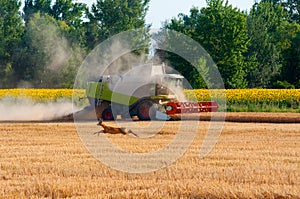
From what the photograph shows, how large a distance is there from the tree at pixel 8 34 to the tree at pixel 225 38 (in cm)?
2065

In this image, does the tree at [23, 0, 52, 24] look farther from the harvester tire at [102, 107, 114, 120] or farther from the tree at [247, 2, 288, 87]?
the harvester tire at [102, 107, 114, 120]

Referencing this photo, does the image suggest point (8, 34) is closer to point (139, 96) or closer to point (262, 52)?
point (262, 52)

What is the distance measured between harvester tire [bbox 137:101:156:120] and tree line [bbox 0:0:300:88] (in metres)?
17.6

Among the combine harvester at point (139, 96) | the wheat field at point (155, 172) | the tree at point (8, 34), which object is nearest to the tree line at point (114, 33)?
the tree at point (8, 34)

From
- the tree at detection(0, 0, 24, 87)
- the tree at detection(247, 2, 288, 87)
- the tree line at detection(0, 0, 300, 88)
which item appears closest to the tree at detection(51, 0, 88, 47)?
the tree line at detection(0, 0, 300, 88)

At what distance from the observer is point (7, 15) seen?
6706cm

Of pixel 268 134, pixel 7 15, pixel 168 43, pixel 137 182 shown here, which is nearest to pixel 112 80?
pixel 268 134

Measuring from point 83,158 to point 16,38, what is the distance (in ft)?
172

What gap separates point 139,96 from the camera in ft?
90.4

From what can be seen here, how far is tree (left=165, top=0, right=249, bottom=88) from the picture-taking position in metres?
49.3

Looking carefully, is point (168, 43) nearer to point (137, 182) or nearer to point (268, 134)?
point (268, 134)

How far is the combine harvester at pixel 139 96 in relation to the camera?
1068 inches

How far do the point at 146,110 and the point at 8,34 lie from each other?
41.0 meters

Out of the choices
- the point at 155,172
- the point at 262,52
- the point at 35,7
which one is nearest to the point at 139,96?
the point at 155,172
